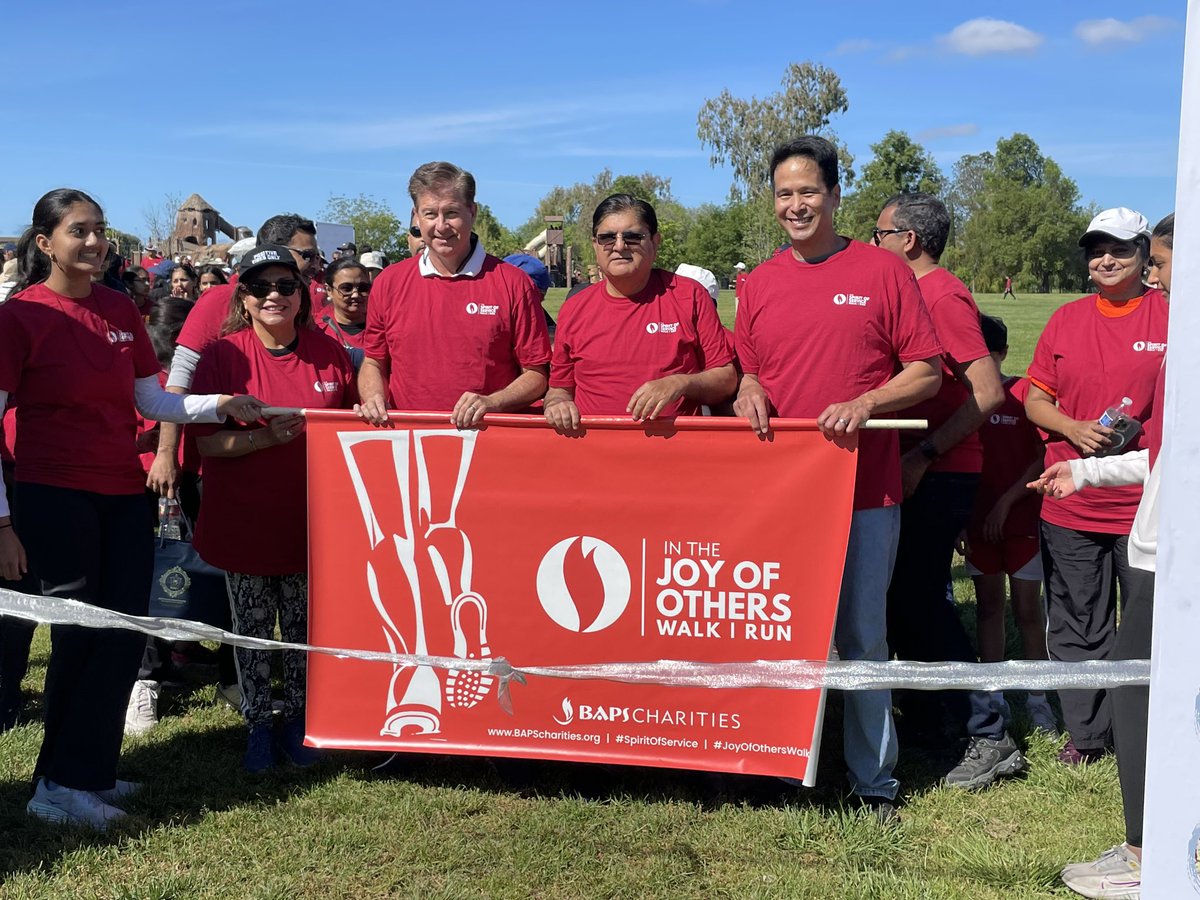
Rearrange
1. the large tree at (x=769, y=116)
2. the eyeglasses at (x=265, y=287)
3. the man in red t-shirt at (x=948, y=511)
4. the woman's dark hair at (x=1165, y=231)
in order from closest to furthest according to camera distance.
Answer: the woman's dark hair at (x=1165, y=231) → the man in red t-shirt at (x=948, y=511) → the eyeglasses at (x=265, y=287) → the large tree at (x=769, y=116)

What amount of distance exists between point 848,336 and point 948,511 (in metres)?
1.13

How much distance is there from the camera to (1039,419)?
4.80 m

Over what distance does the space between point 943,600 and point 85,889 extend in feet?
11.1

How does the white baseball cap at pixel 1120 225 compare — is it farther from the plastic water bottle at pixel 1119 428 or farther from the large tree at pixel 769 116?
the large tree at pixel 769 116

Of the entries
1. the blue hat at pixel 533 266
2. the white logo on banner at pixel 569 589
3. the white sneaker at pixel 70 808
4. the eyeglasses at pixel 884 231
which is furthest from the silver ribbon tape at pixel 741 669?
the blue hat at pixel 533 266

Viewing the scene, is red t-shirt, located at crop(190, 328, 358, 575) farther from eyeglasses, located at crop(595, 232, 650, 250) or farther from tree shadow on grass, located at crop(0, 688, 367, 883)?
eyeglasses, located at crop(595, 232, 650, 250)

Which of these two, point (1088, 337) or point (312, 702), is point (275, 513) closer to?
point (312, 702)

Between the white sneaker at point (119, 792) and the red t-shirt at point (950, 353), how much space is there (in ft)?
11.1

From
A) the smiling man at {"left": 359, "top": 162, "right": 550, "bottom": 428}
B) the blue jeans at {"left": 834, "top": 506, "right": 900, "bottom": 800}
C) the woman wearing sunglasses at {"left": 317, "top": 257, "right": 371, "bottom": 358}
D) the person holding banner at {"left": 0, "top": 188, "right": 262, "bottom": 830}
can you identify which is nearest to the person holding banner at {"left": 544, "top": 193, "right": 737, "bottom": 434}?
the smiling man at {"left": 359, "top": 162, "right": 550, "bottom": 428}

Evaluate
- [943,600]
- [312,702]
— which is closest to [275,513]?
[312,702]

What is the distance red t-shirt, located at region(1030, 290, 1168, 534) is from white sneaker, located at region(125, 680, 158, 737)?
418cm

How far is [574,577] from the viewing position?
4.21 meters

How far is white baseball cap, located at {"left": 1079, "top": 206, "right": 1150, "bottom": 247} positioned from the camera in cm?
458

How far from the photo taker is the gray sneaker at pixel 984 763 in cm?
458
